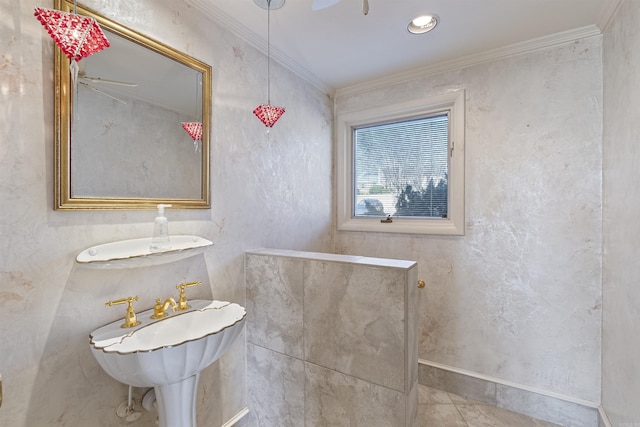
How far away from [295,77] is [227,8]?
26.0 inches

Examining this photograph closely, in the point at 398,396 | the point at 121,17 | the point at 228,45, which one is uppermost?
the point at 228,45

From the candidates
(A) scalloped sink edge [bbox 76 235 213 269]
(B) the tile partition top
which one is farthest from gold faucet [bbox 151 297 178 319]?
(B) the tile partition top

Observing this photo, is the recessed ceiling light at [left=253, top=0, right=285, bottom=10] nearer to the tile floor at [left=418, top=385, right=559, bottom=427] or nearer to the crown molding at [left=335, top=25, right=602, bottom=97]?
the crown molding at [left=335, top=25, right=602, bottom=97]

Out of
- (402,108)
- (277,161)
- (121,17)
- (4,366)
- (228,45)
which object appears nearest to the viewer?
(4,366)

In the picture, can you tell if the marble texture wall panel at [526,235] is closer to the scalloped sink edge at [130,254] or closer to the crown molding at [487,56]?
the crown molding at [487,56]

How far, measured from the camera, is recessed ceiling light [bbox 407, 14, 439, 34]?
152cm

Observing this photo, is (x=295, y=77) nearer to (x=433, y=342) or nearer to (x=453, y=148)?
(x=453, y=148)

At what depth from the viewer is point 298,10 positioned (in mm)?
1435

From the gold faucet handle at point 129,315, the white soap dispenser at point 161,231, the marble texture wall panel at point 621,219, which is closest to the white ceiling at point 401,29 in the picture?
the marble texture wall panel at point 621,219

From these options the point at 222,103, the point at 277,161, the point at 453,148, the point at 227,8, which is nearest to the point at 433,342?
the point at 453,148

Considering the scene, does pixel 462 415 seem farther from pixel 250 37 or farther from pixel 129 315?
pixel 250 37

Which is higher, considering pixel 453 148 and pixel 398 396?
pixel 453 148

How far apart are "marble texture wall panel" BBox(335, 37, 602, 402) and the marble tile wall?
894 mm

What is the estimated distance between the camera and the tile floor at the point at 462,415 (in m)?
1.70
